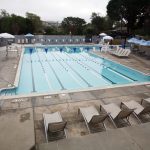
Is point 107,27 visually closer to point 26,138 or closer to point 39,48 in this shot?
point 39,48

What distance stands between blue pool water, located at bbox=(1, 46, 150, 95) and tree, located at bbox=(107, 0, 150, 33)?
18.6m

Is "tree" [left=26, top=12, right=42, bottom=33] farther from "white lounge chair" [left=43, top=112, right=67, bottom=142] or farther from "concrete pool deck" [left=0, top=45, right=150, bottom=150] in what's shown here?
"white lounge chair" [left=43, top=112, right=67, bottom=142]

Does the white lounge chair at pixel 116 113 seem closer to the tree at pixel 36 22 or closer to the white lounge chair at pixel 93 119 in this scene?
the white lounge chair at pixel 93 119

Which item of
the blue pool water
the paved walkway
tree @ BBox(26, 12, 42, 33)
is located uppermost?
tree @ BBox(26, 12, 42, 33)

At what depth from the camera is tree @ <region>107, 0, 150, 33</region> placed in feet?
103

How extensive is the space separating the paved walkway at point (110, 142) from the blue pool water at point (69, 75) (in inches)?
195

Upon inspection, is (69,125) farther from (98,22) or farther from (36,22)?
(36,22)

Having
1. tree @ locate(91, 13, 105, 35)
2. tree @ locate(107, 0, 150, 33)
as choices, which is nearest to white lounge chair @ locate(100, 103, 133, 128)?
tree @ locate(107, 0, 150, 33)

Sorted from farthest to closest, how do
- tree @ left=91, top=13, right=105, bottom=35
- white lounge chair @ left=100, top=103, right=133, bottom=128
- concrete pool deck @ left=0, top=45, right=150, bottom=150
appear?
tree @ left=91, top=13, right=105, bottom=35, white lounge chair @ left=100, top=103, right=133, bottom=128, concrete pool deck @ left=0, top=45, right=150, bottom=150

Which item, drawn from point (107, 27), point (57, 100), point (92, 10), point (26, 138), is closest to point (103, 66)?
point (57, 100)

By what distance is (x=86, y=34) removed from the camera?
3462 centimetres

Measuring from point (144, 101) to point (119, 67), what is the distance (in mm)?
7876

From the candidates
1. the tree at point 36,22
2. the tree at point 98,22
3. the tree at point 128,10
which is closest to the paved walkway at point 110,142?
the tree at point 128,10

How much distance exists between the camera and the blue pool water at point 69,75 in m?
11.1
